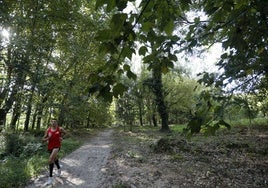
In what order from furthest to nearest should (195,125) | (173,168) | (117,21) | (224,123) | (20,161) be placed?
(20,161) < (173,168) < (195,125) < (224,123) < (117,21)

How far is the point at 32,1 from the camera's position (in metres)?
14.2

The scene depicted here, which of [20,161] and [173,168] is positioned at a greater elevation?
[20,161]

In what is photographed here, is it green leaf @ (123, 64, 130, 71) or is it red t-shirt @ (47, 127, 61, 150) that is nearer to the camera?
green leaf @ (123, 64, 130, 71)

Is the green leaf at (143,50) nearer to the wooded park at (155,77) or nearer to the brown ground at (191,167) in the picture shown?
the wooded park at (155,77)

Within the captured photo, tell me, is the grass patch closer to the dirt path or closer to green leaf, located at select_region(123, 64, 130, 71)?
the dirt path

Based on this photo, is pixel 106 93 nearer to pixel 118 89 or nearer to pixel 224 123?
pixel 118 89

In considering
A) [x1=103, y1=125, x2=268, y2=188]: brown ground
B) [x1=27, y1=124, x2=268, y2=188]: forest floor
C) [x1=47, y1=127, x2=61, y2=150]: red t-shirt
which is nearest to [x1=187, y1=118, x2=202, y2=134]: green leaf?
[x1=103, y1=125, x2=268, y2=188]: brown ground

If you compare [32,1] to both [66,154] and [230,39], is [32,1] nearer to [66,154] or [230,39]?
[66,154]

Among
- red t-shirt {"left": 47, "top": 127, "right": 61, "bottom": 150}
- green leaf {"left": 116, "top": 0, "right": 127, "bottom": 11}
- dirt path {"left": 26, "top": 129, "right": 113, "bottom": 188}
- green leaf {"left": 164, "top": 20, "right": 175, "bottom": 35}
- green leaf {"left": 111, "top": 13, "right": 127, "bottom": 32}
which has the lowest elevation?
dirt path {"left": 26, "top": 129, "right": 113, "bottom": 188}

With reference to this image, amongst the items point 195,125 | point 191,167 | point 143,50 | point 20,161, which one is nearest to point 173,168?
point 191,167

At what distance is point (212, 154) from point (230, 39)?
8.49m

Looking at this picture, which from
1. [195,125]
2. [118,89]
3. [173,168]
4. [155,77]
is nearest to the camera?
[118,89]

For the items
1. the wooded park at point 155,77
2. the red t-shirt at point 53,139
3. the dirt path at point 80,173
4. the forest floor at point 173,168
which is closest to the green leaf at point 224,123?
the wooded park at point 155,77

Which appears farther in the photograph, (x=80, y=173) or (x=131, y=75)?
(x=80, y=173)
